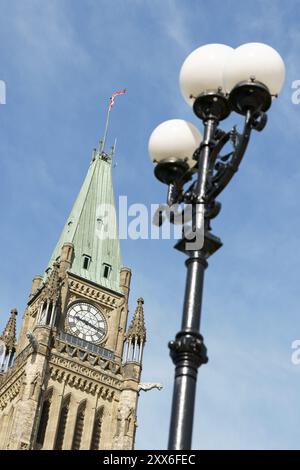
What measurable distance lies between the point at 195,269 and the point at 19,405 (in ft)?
150

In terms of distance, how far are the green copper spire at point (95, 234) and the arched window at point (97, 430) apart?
11.5m

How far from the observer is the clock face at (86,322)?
195 feet

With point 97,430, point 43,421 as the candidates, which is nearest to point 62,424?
point 43,421

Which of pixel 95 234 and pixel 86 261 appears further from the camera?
pixel 95 234

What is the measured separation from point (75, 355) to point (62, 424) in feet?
17.1

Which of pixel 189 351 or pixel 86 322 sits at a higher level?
pixel 86 322

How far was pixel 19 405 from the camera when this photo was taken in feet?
173

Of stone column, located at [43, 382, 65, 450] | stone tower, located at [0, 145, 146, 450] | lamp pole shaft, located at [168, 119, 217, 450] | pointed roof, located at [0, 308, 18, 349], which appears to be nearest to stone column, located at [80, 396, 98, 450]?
stone tower, located at [0, 145, 146, 450]

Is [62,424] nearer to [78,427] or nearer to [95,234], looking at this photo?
[78,427]

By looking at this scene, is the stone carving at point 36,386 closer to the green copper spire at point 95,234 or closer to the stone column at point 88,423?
the stone column at point 88,423

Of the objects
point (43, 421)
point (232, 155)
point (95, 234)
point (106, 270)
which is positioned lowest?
point (232, 155)

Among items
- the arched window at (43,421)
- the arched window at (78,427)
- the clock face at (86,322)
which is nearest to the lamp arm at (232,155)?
the arched window at (43,421)

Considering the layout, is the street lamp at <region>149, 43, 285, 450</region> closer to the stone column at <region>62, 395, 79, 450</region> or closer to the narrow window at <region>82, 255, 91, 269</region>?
the stone column at <region>62, 395, 79, 450</region>

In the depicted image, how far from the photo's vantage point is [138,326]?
6069cm
